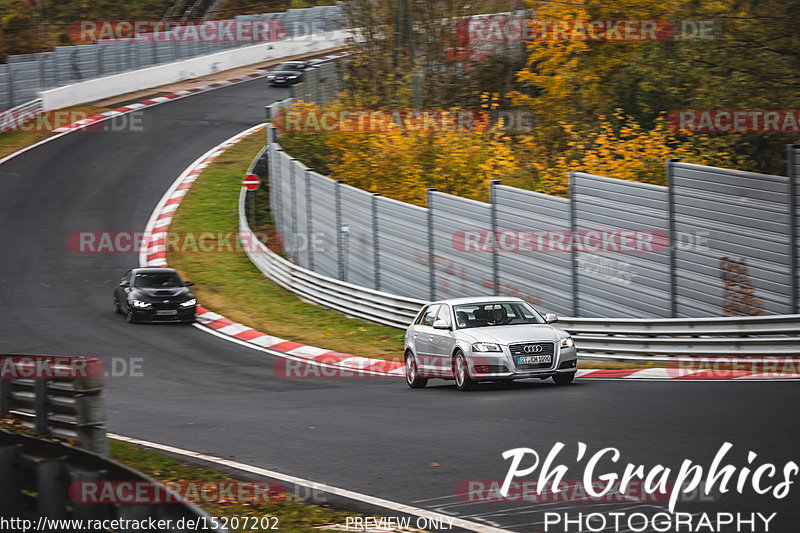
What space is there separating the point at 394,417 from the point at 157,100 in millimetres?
45847

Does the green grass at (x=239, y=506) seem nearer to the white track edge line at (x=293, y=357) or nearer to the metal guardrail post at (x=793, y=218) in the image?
the white track edge line at (x=293, y=357)

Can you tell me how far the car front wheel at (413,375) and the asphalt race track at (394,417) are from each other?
349 millimetres

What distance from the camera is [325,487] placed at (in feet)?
29.4

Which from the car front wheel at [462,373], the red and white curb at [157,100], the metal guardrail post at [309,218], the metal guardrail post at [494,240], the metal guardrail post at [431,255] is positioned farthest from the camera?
the red and white curb at [157,100]

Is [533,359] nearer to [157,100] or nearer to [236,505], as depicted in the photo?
[236,505]

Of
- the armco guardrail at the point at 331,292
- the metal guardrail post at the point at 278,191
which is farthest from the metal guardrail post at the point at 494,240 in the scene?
the metal guardrail post at the point at 278,191

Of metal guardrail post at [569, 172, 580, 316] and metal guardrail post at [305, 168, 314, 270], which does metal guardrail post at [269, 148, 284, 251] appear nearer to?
metal guardrail post at [305, 168, 314, 270]

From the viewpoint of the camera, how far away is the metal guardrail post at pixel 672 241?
17844mm

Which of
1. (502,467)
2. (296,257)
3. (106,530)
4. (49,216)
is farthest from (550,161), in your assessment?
(106,530)

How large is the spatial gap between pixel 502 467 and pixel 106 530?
3988mm

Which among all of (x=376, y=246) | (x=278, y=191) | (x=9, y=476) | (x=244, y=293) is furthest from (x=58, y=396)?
(x=278, y=191)

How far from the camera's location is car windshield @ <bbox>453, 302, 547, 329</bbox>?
1603 cm

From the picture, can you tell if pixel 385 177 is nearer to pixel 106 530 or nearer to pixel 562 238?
pixel 562 238

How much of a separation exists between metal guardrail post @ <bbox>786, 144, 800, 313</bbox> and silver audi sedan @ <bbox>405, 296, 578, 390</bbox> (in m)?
3.87
